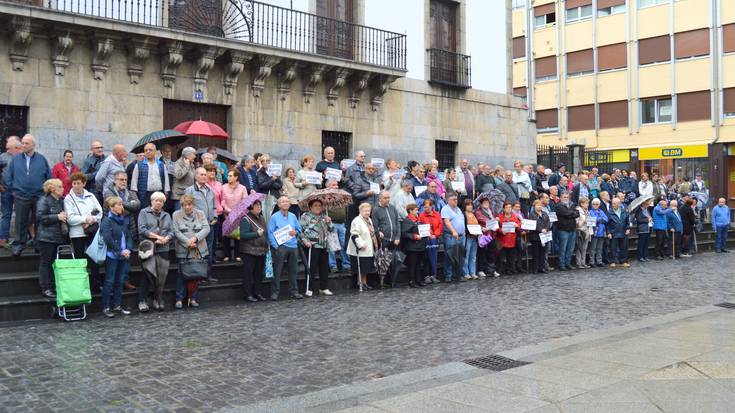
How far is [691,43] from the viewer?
37.6 metres

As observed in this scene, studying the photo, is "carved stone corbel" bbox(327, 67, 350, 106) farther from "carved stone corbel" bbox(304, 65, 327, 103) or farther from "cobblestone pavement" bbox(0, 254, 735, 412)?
"cobblestone pavement" bbox(0, 254, 735, 412)

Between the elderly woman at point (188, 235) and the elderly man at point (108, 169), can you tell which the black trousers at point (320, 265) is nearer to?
the elderly woman at point (188, 235)

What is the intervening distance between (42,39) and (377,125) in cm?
875

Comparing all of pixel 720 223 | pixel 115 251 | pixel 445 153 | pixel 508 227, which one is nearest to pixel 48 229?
pixel 115 251

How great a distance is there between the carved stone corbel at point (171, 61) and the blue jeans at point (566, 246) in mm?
9705

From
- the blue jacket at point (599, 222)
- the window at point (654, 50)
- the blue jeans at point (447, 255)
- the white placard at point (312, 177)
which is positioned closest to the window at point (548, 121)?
the window at point (654, 50)

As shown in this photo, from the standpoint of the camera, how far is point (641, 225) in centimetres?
1964

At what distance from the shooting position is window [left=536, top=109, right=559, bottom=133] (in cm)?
4356

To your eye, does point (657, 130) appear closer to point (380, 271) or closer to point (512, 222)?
point (512, 222)

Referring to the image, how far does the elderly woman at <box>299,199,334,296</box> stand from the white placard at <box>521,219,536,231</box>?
5191 millimetres

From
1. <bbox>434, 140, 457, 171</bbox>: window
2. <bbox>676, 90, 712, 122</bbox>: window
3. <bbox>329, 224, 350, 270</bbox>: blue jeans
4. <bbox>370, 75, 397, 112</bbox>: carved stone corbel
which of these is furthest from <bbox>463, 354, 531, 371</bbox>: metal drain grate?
<bbox>676, 90, 712, 122</bbox>: window

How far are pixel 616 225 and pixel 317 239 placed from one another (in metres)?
9.46

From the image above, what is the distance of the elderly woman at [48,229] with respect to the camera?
32.4 feet

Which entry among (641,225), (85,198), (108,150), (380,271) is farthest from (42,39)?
(641,225)
